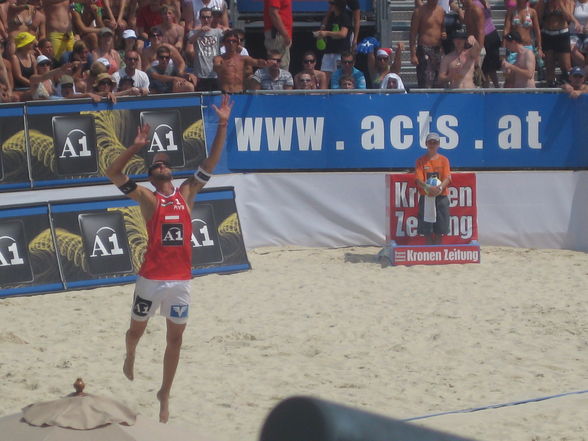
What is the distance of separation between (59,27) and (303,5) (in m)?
4.22

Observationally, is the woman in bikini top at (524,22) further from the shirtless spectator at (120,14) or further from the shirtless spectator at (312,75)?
the shirtless spectator at (120,14)

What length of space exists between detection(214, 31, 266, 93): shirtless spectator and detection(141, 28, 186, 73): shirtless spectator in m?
0.46

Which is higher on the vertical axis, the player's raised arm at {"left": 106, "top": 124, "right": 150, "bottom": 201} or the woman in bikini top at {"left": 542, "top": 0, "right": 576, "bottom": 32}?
the woman in bikini top at {"left": 542, "top": 0, "right": 576, "bottom": 32}

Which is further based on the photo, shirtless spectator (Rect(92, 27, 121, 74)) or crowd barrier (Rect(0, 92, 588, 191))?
shirtless spectator (Rect(92, 27, 121, 74))

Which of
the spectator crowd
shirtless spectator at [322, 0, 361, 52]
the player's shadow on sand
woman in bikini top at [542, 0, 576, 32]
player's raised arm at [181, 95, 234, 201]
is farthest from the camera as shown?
woman in bikini top at [542, 0, 576, 32]

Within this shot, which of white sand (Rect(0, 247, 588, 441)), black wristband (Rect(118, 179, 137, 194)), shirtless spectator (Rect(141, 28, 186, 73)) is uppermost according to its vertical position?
shirtless spectator (Rect(141, 28, 186, 73))

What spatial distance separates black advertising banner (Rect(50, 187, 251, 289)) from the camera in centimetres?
1077

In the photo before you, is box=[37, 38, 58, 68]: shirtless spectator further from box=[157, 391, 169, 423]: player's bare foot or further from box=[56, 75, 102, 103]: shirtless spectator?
box=[157, 391, 169, 423]: player's bare foot

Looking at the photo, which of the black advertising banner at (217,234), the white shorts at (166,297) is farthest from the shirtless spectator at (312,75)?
the white shorts at (166,297)

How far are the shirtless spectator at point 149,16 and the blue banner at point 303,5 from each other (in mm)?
1957

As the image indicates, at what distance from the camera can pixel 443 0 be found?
14484mm

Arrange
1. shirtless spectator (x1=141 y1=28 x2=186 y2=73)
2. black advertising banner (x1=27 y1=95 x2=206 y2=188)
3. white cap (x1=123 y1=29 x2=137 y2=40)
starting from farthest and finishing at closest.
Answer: white cap (x1=123 y1=29 x2=137 y2=40), shirtless spectator (x1=141 y1=28 x2=186 y2=73), black advertising banner (x1=27 y1=95 x2=206 y2=188)

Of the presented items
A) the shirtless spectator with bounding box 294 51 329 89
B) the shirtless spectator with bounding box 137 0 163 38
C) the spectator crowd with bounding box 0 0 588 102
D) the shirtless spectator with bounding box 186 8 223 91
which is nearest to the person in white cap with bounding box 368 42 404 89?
the spectator crowd with bounding box 0 0 588 102

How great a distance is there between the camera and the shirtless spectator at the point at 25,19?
42.0 ft
